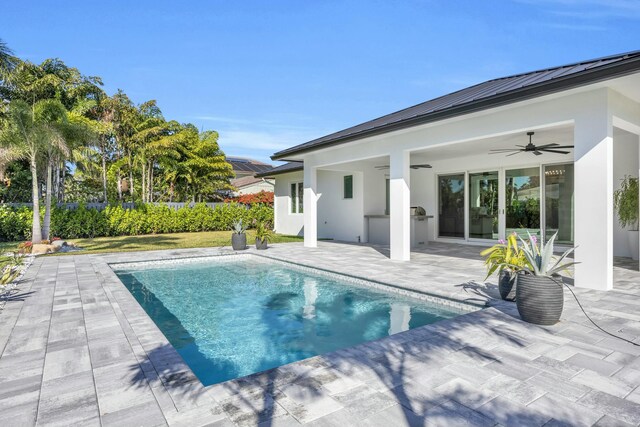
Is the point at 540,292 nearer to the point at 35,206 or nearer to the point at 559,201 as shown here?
the point at 559,201

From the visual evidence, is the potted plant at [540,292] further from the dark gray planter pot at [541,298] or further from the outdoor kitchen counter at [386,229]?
the outdoor kitchen counter at [386,229]

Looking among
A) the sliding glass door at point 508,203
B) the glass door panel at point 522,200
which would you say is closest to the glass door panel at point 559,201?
the sliding glass door at point 508,203

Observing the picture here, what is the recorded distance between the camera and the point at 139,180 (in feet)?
99.2

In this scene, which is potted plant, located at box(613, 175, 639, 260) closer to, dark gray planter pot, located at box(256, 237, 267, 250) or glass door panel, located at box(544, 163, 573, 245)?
glass door panel, located at box(544, 163, 573, 245)

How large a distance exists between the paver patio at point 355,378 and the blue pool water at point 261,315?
2.36 ft

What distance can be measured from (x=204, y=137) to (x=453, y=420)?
1105 inches

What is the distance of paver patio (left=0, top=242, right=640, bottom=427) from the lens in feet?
7.73

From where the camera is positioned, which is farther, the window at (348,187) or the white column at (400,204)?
the window at (348,187)

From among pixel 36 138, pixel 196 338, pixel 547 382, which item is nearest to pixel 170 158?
pixel 36 138

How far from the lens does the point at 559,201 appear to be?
34.8 ft

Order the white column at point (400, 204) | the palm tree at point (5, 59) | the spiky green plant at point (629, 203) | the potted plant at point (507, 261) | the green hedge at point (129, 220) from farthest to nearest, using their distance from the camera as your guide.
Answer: the green hedge at point (129, 220) < the palm tree at point (5, 59) < the white column at point (400, 204) < the spiky green plant at point (629, 203) < the potted plant at point (507, 261)

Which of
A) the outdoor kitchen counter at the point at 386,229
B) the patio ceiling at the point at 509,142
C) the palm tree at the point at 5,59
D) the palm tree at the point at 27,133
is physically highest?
the palm tree at the point at 5,59

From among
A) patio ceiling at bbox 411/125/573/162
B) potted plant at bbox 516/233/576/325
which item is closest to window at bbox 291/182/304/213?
patio ceiling at bbox 411/125/573/162

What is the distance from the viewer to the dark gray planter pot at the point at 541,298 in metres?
4.05
